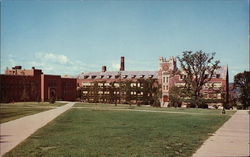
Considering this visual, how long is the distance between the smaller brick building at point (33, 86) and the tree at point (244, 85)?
3984 cm

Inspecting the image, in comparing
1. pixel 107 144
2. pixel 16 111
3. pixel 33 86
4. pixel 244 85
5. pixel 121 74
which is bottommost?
pixel 16 111

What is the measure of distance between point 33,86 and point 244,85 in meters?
44.4

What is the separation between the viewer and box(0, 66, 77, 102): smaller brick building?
57.8 metres

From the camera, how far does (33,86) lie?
6344 centimetres

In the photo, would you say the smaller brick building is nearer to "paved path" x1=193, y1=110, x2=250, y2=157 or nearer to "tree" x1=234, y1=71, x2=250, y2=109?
"tree" x1=234, y1=71, x2=250, y2=109

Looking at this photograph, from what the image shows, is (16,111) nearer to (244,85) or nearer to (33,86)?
(33,86)

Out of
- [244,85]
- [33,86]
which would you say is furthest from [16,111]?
[244,85]

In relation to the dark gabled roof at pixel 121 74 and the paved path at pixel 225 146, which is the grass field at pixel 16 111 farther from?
the dark gabled roof at pixel 121 74

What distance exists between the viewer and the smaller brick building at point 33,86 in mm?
57769

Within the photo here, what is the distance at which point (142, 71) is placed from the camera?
75688 millimetres

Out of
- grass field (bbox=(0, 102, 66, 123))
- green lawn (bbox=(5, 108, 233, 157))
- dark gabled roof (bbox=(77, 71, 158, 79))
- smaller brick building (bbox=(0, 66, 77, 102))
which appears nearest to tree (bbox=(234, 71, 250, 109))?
dark gabled roof (bbox=(77, 71, 158, 79))

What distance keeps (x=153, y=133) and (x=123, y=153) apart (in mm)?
5981

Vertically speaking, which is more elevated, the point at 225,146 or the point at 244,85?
the point at 244,85

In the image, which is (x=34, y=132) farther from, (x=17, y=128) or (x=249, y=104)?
(x=249, y=104)
